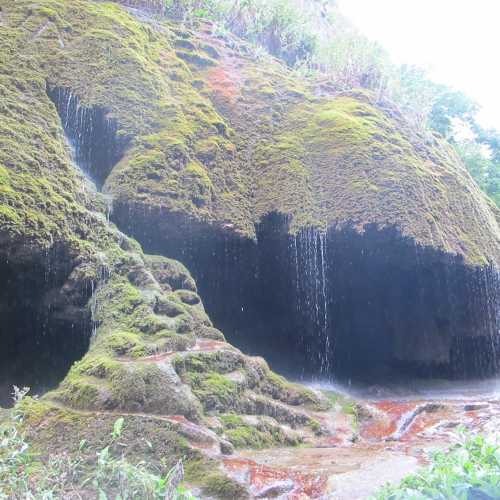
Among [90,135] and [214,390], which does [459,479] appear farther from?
[90,135]

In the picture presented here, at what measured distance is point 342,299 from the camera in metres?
13.0

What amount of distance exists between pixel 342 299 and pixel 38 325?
6.83 meters

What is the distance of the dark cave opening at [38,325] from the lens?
26.2ft

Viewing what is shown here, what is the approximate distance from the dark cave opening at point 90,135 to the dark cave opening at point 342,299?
124cm

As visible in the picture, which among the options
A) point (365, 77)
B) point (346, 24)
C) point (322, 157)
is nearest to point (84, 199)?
point (322, 157)

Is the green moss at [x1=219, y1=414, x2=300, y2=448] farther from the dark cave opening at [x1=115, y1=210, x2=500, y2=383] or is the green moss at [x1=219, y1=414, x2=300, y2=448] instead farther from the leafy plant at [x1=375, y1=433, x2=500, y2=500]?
the dark cave opening at [x1=115, y1=210, x2=500, y2=383]

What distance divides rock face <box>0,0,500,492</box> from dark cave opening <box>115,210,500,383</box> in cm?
5

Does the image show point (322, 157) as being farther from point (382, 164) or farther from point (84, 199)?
point (84, 199)

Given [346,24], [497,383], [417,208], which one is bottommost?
[497,383]

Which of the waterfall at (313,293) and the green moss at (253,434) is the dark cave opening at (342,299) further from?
the green moss at (253,434)

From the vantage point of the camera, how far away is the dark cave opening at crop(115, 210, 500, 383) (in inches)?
456

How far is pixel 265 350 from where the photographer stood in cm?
1285

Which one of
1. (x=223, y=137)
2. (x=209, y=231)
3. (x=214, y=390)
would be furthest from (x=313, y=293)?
(x=214, y=390)

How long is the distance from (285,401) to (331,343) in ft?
13.8
